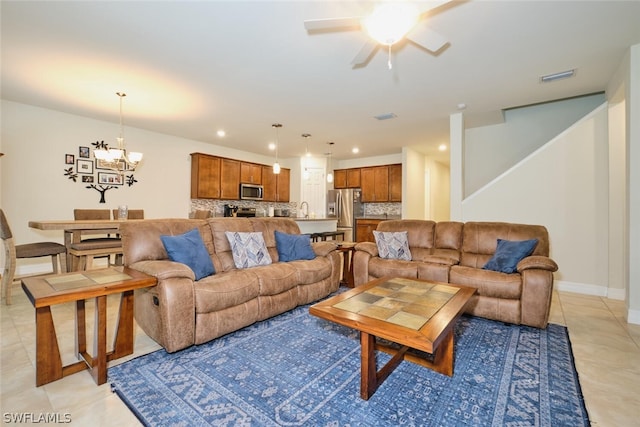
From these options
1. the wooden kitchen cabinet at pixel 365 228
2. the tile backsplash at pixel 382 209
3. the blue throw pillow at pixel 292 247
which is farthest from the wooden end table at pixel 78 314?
the tile backsplash at pixel 382 209

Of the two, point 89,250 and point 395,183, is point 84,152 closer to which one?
point 89,250

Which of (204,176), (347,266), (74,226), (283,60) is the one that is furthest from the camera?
(204,176)

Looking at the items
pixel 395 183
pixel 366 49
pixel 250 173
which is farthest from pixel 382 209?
pixel 366 49

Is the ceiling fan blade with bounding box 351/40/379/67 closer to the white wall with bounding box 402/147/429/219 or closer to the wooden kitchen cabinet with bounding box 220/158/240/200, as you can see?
the white wall with bounding box 402/147/429/219

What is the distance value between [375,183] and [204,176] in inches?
168

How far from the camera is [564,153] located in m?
3.84

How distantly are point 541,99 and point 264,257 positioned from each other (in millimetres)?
4327

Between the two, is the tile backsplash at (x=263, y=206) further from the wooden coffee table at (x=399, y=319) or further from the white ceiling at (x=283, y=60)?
the wooden coffee table at (x=399, y=319)

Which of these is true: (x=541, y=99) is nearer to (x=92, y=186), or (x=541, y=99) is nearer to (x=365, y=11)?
(x=365, y=11)

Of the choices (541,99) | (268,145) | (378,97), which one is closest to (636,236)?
(541,99)

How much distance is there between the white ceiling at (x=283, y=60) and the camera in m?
2.18

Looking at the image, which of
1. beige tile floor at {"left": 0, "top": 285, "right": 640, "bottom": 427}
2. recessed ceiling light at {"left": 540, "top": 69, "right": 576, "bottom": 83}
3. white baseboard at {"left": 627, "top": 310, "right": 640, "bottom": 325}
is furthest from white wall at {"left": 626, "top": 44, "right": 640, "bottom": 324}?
recessed ceiling light at {"left": 540, "top": 69, "right": 576, "bottom": 83}

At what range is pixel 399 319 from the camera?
1.68 metres

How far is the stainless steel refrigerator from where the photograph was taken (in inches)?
302
